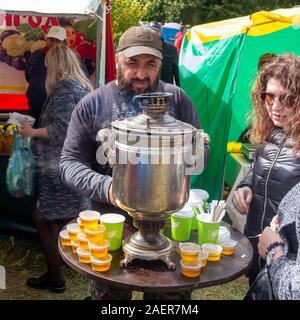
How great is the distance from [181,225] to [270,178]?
56cm

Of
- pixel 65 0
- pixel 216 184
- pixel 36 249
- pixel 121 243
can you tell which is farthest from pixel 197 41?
pixel 121 243

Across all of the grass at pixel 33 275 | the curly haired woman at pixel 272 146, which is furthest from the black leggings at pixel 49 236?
the curly haired woman at pixel 272 146

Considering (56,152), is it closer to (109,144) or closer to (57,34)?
(57,34)

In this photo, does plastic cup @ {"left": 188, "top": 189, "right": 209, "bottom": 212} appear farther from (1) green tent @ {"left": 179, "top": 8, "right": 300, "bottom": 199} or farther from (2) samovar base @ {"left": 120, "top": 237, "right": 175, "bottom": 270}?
(1) green tent @ {"left": 179, "top": 8, "right": 300, "bottom": 199}

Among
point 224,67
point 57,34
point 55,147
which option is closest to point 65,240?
point 55,147

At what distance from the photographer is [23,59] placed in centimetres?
435

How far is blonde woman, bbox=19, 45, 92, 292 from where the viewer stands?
304 centimetres

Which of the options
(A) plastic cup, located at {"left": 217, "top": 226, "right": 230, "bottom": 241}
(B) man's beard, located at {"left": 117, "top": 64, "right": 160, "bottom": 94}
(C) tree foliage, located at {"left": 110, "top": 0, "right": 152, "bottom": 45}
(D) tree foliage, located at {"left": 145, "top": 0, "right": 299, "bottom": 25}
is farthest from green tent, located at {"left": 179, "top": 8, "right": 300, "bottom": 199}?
(D) tree foliage, located at {"left": 145, "top": 0, "right": 299, "bottom": 25}

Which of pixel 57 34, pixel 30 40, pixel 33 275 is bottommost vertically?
pixel 33 275

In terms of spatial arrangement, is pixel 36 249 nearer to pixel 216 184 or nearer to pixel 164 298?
pixel 216 184

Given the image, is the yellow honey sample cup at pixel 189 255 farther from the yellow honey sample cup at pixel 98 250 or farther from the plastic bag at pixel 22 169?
the plastic bag at pixel 22 169

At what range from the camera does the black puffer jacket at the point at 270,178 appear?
212 cm

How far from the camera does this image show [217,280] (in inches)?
63.6
